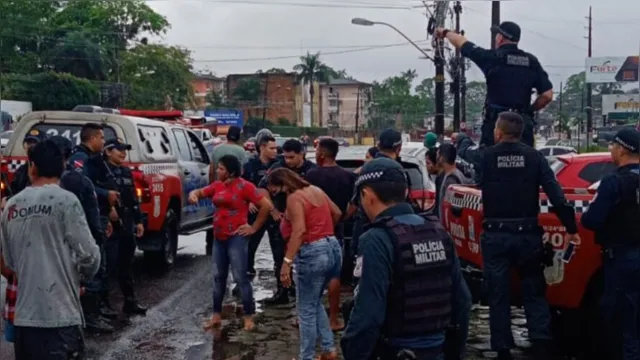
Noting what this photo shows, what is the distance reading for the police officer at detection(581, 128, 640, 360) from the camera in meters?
6.50

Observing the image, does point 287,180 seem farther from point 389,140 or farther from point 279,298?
point 279,298

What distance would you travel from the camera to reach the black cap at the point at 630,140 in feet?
21.6

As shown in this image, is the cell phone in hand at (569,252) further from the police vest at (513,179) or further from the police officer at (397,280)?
the police officer at (397,280)

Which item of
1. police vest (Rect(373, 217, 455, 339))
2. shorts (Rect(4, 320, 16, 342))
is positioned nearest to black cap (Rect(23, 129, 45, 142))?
shorts (Rect(4, 320, 16, 342))

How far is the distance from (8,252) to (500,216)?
11.7 feet

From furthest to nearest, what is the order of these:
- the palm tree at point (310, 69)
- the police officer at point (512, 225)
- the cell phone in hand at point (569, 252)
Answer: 1. the palm tree at point (310, 69)
2. the cell phone in hand at point (569, 252)
3. the police officer at point (512, 225)

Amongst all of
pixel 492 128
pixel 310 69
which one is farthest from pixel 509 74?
pixel 310 69

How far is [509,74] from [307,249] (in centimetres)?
224

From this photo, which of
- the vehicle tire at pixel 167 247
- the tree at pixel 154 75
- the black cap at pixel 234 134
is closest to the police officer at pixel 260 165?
the black cap at pixel 234 134

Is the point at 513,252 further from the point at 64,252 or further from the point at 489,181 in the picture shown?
the point at 64,252

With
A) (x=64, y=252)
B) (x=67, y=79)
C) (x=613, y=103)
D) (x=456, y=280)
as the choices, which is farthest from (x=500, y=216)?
(x=613, y=103)

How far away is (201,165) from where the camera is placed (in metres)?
14.4

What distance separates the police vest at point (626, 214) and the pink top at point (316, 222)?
7.03 feet

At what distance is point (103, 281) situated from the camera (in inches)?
363
